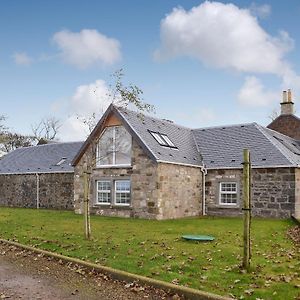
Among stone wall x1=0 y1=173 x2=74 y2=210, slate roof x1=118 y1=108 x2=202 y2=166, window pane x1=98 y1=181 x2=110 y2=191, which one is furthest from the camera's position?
stone wall x1=0 y1=173 x2=74 y2=210

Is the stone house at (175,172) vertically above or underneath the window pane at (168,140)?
underneath

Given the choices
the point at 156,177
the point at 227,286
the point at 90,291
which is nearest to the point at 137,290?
the point at 90,291

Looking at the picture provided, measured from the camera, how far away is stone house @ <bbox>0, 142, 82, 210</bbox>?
3071cm

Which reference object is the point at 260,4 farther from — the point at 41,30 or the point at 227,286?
the point at 227,286

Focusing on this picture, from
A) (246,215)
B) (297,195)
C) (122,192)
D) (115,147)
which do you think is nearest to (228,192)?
(297,195)

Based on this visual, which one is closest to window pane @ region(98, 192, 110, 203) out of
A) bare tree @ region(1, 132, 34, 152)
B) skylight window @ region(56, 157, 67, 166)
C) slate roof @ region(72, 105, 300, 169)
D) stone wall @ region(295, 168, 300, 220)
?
slate roof @ region(72, 105, 300, 169)

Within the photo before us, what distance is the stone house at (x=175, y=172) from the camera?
21.7 metres

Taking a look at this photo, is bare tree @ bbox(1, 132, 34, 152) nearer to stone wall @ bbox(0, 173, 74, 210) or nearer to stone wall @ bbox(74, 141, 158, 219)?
stone wall @ bbox(0, 173, 74, 210)

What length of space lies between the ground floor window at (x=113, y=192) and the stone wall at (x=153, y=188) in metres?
Result: 0.26

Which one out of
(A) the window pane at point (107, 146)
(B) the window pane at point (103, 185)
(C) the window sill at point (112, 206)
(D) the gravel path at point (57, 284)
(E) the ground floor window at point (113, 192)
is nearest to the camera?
(D) the gravel path at point (57, 284)

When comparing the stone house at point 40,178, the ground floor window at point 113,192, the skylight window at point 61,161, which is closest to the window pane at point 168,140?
the ground floor window at point 113,192

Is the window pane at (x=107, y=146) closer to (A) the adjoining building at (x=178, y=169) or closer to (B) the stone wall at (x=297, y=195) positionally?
(A) the adjoining building at (x=178, y=169)

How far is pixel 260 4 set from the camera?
1231 cm

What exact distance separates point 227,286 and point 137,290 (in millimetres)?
1835
